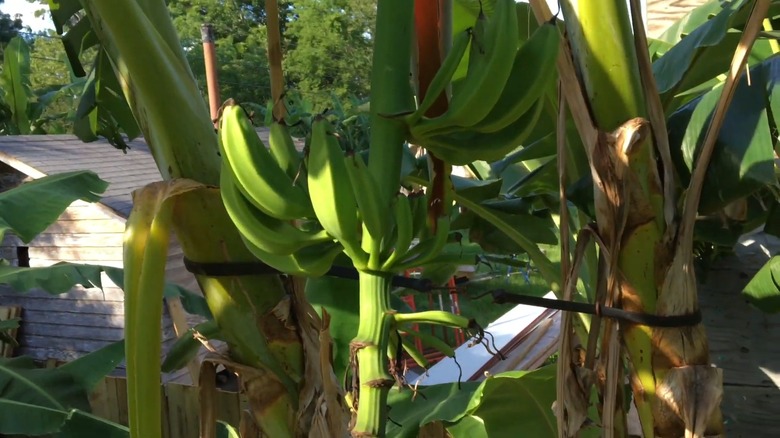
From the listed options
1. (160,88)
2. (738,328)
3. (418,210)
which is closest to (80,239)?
(738,328)

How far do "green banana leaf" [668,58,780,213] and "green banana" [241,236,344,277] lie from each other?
33 centimetres

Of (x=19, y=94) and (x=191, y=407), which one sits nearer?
(x=191, y=407)

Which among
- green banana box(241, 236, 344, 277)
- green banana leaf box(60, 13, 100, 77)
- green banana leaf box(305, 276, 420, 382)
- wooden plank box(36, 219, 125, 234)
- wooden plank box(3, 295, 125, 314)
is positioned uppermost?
green banana leaf box(60, 13, 100, 77)

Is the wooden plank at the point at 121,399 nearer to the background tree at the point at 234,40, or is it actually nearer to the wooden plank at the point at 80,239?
the wooden plank at the point at 80,239

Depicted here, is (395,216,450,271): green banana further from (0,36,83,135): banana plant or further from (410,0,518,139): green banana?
(0,36,83,135): banana plant

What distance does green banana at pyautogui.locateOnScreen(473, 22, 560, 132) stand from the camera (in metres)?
0.41

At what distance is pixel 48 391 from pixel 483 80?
131 cm

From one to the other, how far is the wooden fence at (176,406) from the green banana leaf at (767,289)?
3.64 ft

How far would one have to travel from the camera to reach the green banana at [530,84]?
0.41 m

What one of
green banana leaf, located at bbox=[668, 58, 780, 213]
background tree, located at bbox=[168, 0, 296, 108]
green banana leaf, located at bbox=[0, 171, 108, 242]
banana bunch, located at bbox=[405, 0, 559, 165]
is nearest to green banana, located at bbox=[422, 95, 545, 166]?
banana bunch, located at bbox=[405, 0, 559, 165]

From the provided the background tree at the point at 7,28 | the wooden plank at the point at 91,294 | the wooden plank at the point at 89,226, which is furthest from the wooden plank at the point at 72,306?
the background tree at the point at 7,28

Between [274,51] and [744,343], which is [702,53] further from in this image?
[744,343]

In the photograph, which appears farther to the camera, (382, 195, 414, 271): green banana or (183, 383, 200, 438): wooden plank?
(183, 383, 200, 438): wooden plank

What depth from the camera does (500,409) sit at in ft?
2.76
